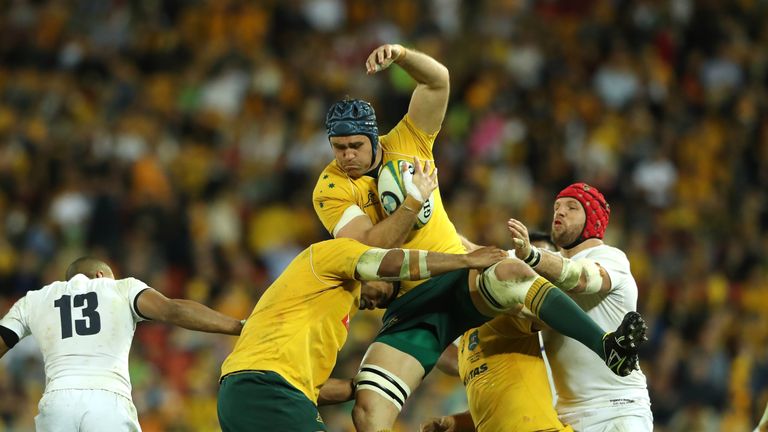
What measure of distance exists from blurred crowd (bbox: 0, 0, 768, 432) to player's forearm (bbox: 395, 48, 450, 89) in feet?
15.3

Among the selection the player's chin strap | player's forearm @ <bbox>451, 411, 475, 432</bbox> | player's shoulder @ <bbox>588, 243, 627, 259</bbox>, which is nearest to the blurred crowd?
player's forearm @ <bbox>451, 411, 475, 432</bbox>

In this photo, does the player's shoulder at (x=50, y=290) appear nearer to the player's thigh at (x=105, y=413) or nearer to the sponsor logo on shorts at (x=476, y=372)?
the player's thigh at (x=105, y=413)

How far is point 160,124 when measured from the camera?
1499 cm

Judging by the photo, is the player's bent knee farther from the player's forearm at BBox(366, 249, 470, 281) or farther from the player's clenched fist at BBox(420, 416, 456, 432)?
the player's clenched fist at BBox(420, 416, 456, 432)

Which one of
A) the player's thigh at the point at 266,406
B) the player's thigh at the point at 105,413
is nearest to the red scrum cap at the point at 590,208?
the player's thigh at the point at 266,406

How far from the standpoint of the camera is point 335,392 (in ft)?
21.2

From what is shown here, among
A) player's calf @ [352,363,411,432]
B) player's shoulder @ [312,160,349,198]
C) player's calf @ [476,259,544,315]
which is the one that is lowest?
player's calf @ [352,363,411,432]

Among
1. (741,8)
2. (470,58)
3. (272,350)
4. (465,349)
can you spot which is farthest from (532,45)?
(272,350)

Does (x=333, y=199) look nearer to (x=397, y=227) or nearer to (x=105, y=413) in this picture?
(x=397, y=227)

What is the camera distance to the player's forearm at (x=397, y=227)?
6477 mm

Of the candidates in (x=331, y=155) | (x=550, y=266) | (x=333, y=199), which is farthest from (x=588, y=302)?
(x=331, y=155)

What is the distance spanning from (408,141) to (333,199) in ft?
1.87

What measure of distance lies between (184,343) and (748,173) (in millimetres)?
6537

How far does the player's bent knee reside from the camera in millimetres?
6160
